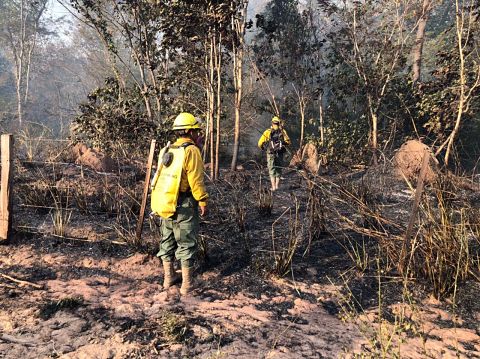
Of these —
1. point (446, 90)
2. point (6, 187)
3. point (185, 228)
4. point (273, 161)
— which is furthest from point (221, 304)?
point (446, 90)

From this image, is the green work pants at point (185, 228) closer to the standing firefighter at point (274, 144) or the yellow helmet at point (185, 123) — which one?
the yellow helmet at point (185, 123)

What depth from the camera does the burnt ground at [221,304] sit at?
2174mm

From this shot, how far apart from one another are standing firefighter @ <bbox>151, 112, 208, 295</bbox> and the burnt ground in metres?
0.33

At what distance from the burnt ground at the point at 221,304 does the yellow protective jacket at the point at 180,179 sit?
32.5 inches

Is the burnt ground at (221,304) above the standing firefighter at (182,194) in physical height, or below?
below

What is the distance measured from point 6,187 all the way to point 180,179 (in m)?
2.47

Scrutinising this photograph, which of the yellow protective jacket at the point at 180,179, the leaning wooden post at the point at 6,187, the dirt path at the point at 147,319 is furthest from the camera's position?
the leaning wooden post at the point at 6,187

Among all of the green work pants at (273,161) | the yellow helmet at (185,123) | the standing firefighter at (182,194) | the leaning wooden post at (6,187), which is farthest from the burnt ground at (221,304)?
the green work pants at (273,161)

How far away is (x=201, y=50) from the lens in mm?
6930

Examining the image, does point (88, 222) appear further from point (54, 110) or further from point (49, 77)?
point (49, 77)

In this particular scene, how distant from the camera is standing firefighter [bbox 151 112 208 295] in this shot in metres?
2.99

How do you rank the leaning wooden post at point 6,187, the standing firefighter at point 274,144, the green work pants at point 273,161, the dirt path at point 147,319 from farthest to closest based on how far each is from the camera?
the green work pants at point 273,161, the standing firefighter at point 274,144, the leaning wooden post at point 6,187, the dirt path at point 147,319

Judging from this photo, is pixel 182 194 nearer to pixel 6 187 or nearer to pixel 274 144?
pixel 6 187

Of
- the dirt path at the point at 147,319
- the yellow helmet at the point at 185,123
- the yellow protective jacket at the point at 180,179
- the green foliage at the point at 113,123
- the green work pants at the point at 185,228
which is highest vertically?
the green foliage at the point at 113,123
